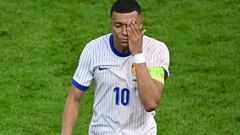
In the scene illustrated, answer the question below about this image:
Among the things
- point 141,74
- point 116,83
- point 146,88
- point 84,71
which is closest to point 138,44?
point 141,74

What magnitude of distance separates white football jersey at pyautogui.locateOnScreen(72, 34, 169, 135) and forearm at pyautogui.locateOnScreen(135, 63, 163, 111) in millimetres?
238

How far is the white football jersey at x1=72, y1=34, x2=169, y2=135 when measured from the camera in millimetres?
6391

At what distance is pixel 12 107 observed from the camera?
1127 centimetres

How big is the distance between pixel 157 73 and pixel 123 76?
322 mm

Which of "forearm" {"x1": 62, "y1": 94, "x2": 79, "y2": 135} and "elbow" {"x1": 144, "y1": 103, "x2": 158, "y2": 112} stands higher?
"elbow" {"x1": 144, "y1": 103, "x2": 158, "y2": 112}

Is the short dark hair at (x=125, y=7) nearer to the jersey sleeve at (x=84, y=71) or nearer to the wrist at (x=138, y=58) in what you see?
the wrist at (x=138, y=58)

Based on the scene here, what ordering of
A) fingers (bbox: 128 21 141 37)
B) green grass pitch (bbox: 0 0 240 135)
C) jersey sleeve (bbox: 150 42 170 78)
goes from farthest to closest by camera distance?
green grass pitch (bbox: 0 0 240 135), jersey sleeve (bbox: 150 42 170 78), fingers (bbox: 128 21 141 37)

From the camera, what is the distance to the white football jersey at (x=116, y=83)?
6391 mm

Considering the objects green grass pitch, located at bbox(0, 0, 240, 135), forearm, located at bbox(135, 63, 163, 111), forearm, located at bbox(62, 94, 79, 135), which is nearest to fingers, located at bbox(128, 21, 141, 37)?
forearm, located at bbox(135, 63, 163, 111)

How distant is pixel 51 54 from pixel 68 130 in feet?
22.2

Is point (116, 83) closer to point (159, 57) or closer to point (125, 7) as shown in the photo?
point (159, 57)

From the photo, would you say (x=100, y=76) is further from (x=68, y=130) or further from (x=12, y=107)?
(x=12, y=107)

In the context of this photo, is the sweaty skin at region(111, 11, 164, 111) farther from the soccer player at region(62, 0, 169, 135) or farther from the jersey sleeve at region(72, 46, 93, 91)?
the jersey sleeve at region(72, 46, 93, 91)

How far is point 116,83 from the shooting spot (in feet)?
21.0
